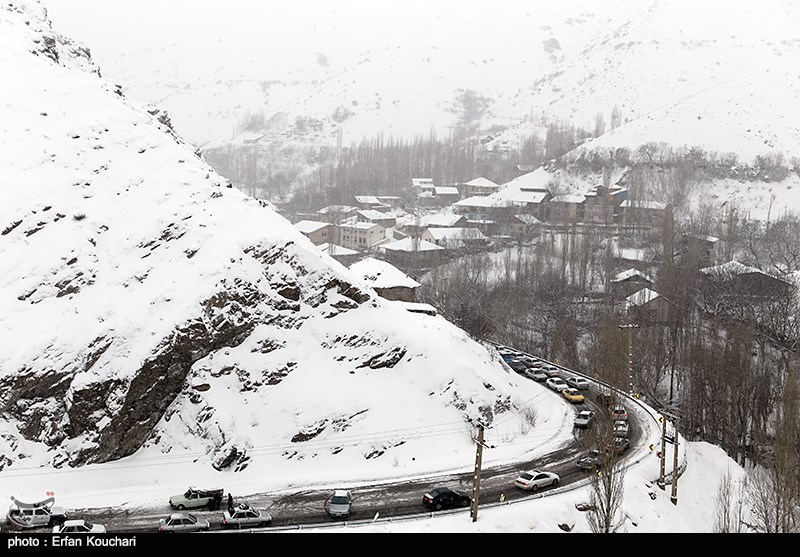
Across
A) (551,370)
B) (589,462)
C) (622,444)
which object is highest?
(589,462)

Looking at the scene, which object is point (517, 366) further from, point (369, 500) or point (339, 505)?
point (339, 505)

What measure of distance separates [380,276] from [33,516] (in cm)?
3188

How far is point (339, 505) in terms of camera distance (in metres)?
25.1

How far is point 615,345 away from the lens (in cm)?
4241

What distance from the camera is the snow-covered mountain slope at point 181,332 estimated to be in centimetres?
2912

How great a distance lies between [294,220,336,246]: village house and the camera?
321 ft

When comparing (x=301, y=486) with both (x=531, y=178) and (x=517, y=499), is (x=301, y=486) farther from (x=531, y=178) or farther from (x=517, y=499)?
(x=531, y=178)

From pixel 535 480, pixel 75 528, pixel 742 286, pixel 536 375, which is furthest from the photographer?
pixel 742 286

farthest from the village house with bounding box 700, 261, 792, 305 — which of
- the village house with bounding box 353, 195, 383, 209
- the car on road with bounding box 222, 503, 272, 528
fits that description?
the village house with bounding box 353, 195, 383, 209

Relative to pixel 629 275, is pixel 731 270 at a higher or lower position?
higher

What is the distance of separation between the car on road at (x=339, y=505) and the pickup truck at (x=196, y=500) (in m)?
A: 4.18

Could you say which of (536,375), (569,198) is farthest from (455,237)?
(536,375)

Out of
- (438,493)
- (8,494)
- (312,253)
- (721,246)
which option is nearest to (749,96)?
(721,246)

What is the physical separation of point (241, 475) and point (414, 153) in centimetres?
12085
